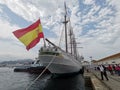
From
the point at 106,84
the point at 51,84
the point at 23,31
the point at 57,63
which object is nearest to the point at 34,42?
the point at 23,31

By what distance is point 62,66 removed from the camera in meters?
32.0

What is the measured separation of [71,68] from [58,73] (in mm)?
3668

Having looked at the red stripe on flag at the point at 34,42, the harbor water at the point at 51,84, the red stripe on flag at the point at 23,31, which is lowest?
the harbor water at the point at 51,84

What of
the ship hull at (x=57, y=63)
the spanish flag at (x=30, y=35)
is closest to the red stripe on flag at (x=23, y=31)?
the spanish flag at (x=30, y=35)

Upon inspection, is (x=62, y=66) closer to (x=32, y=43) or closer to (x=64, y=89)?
(x=64, y=89)

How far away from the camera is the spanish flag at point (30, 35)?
47.5 feet

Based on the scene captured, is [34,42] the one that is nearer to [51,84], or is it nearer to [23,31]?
[23,31]

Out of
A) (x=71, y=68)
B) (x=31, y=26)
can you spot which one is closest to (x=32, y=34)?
(x=31, y=26)

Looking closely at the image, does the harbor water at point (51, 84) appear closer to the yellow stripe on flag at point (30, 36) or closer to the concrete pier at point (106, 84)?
the concrete pier at point (106, 84)

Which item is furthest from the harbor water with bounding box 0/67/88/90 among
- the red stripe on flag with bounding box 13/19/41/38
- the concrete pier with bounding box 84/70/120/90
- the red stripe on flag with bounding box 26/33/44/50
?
the red stripe on flag with bounding box 13/19/41/38

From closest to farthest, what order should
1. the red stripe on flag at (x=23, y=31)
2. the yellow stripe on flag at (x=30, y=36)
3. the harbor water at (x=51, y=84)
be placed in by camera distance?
1. the red stripe on flag at (x=23, y=31)
2. the yellow stripe on flag at (x=30, y=36)
3. the harbor water at (x=51, y=84)

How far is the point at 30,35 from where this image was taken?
50.3 ft

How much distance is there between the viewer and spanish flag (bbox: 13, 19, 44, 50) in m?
14.5

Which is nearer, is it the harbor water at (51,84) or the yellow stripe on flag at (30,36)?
the yellow stripe on flag at (30,36)
